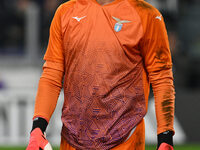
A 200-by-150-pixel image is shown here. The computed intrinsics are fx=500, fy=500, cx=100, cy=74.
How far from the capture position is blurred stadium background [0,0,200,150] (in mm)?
8648

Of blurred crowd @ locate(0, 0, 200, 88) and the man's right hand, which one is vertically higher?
the man's right hand

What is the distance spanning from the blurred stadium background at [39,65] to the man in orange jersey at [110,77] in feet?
19.0

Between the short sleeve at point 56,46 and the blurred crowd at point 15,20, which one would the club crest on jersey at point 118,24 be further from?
the blurred crowd at point 15,20

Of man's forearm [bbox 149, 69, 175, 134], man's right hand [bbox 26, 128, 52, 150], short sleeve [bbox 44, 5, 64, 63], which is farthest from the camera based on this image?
short sleeve [bbox 44, 5, 64, 63]

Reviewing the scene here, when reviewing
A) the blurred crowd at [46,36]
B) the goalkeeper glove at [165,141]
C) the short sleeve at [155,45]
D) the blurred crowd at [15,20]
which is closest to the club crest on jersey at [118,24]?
the short sleeve at [155,45]

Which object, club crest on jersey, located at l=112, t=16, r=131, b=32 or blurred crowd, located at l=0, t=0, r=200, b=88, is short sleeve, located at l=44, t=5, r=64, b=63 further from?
blurred crowd, located at l=0, t=0, r=200, b=88

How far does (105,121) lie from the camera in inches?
105

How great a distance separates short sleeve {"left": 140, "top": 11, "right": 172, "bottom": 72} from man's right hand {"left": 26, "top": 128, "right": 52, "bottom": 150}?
0.68 m

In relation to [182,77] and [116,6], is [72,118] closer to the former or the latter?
[116,6]

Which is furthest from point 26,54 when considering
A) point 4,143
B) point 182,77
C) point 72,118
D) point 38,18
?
point 72,118

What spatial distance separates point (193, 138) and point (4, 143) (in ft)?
10.8

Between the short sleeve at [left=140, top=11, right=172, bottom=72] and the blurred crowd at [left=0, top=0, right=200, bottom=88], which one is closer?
the short sleeve at [left=140, top=11, right=172, bottom=72]

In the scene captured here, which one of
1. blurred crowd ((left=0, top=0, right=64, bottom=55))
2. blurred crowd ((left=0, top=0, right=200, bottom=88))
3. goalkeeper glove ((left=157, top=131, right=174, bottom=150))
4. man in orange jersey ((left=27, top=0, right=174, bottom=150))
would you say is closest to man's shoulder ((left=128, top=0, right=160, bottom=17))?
man in orange jersey ((left=27, top=0, right=174, bottom=150))

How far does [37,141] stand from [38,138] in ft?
0.08
